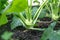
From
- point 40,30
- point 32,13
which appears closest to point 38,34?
point 40,30

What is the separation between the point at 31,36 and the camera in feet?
2.51

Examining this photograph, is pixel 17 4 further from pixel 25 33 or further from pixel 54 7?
pixel 54 7

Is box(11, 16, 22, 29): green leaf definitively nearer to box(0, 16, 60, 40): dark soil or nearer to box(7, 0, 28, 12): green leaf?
box(0, 16, 60, 40): dark soil

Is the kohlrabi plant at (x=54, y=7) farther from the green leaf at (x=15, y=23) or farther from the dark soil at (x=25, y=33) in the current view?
the green leaf at (x=15, y=23)

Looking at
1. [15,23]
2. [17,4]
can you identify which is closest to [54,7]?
[15,23]

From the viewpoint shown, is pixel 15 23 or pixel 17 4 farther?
pixel 15 23

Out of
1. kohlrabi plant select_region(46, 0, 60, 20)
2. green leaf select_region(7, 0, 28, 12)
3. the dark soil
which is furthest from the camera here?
kohlrabi plant select_region(46, 0, 60, 20)

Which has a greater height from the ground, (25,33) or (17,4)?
(17,4)

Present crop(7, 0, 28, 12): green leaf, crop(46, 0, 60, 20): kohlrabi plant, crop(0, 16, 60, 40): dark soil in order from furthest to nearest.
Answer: crop(46, 0, 60, 20): kohlrabi plant, crop(0, 16, 60, 40): dark soil, crop(7, 0, 28, 12): green leaf

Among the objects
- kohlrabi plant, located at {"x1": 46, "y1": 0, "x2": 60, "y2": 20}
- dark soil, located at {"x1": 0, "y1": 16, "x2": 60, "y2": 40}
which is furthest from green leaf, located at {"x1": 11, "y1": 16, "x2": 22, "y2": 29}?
kohlrabi plant, located at {"x1": 46, "y1": 0, "x2": 60, "y2": 20}

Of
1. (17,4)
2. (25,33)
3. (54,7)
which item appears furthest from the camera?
(54,7)

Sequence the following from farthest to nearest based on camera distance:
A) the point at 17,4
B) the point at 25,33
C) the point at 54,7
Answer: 1. the point at 54,7
2. the point at 25,33
3. the point at 17,4

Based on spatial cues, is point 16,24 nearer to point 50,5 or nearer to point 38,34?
point 38,34

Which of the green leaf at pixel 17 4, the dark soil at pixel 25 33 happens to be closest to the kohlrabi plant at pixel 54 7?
the dark soil at pixel 25 33
